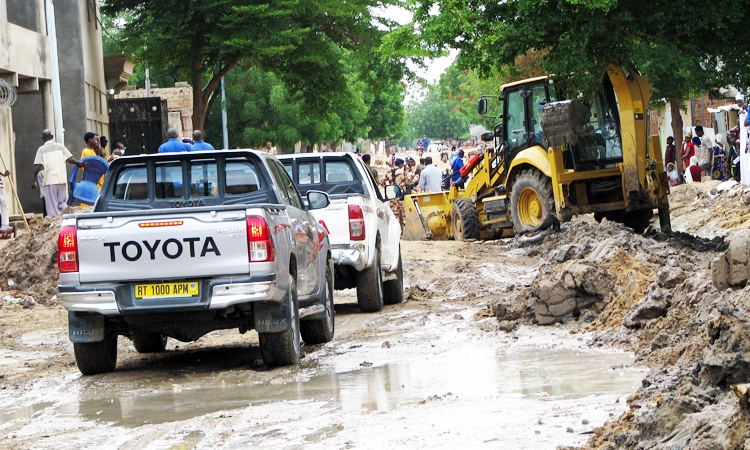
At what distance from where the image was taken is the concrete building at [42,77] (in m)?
24.9

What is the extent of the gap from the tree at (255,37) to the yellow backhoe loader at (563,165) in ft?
25.6

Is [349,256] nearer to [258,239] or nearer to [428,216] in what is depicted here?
[258,239]

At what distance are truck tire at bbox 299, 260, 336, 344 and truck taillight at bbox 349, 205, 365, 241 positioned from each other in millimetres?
1727

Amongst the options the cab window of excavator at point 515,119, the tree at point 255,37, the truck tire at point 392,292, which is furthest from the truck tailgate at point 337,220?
the tree at point 255,37

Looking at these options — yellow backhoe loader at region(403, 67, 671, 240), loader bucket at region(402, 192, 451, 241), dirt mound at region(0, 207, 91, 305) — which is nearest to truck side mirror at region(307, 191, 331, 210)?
dirt mound at region(0, 207, 91, 305)

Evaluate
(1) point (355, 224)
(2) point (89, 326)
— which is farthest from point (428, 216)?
(2) point (89, 326)

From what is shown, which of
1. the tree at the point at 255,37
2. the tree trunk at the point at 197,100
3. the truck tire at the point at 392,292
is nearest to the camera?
the truck tire at the point at 392,292

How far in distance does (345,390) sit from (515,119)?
1426 centimetres

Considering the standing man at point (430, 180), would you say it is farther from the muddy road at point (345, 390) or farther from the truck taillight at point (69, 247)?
the truck taillight at point (69, 247)

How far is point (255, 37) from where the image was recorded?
29.8 m

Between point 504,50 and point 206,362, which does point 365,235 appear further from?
point 504,50

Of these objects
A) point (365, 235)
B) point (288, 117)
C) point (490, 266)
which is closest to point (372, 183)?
point (365, 235)

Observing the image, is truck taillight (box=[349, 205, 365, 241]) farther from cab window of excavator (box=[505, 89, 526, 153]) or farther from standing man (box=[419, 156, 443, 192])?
standing man (box=[419, 156, 443, 192])

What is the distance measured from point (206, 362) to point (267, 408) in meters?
2.94
